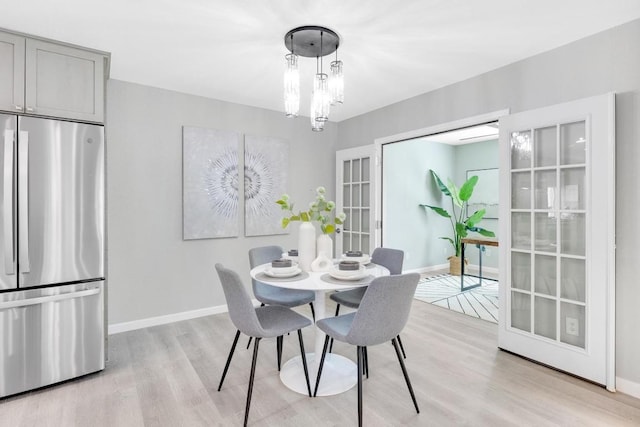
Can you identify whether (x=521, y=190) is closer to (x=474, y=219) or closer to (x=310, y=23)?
(x=310, y=23)

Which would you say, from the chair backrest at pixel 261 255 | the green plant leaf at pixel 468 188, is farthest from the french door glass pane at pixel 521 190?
the green plant leaf at pixel 468 188

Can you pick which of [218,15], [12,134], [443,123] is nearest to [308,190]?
[443,123]

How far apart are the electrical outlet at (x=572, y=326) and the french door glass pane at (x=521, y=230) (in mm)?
595

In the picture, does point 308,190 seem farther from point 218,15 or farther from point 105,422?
point 105,422

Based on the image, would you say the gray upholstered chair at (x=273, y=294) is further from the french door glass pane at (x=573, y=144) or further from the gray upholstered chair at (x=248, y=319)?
the french door glass pane at (x=573, y=144)

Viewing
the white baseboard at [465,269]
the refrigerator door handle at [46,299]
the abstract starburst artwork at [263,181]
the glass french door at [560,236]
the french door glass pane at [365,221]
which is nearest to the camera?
the refrigerator door handle at [46,299]

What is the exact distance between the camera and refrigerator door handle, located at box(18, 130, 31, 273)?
2230 mm

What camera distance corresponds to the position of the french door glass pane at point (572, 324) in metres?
2.45

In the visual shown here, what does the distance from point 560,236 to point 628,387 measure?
3.53 ft

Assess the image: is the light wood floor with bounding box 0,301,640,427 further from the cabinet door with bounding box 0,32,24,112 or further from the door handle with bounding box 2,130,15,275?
the cabinet door with bounding box 0,32,24,112

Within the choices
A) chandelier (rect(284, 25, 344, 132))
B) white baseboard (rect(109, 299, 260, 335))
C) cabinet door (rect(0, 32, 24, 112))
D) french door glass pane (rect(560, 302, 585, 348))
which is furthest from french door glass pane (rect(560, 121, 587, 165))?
cabinet door (rect(0, 32, 24, 112))

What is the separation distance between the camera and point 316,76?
2398 mm

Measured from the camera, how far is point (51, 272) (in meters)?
2.34

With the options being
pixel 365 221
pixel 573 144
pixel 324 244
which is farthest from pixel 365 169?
pixel 573 144
